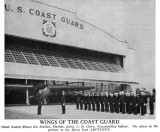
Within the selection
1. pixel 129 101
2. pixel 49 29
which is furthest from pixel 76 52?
pixel 129 101

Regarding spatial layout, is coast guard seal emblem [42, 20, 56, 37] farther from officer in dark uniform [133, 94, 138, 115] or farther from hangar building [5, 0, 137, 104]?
officer in dark uniform [133, 94, 138, 115]

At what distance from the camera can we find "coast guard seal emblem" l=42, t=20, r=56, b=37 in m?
20.7

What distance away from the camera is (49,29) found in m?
21.0

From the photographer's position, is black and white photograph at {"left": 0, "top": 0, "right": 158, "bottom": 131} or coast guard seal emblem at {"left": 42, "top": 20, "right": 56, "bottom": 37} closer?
black and white photograph at {"left": 0, "top": 0, "right": 158, "bottom": 131}

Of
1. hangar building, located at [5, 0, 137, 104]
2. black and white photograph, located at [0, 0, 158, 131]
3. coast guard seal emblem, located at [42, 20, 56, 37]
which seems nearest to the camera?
black and white photograph, located at [0, 0, 158, 131]

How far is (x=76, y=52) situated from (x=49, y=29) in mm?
4826

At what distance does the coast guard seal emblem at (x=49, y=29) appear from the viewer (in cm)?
2073

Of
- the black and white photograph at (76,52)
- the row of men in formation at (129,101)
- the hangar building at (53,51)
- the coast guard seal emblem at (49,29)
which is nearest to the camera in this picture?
the row of men in formation at (129,101)

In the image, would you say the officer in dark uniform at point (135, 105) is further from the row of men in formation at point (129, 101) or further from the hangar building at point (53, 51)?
the hangar building at point (53, 51)

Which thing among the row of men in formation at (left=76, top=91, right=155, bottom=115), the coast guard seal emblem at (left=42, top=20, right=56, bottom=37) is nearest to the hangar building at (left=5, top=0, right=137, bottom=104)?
the coast guard seal emblem at (left=42, top=20, right=56, bottom=37)

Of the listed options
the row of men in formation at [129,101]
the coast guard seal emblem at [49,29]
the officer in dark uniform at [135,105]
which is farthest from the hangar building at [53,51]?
the officer in dark uniform at [135,105]

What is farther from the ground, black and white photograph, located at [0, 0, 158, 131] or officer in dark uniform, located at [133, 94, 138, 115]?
black and white photograph, located at [0, 0, 158, 131]
